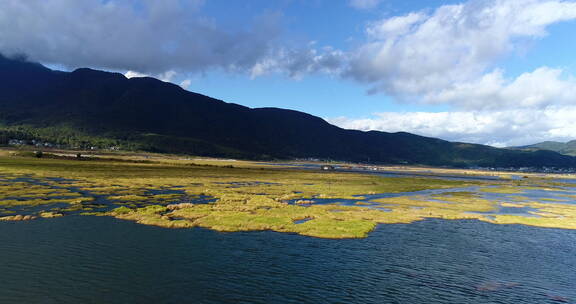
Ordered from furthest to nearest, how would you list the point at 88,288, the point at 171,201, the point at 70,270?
the point at 171,201 → the point at 70,270 → the point at 88,288

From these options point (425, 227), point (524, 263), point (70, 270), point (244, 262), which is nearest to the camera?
point (70, 270)

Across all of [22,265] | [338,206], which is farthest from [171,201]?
[22,265]

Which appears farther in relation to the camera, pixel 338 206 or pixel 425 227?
pixel 338 206

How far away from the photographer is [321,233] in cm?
4259

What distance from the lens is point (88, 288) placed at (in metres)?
24.7

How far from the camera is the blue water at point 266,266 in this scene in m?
24.9

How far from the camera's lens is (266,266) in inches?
1208

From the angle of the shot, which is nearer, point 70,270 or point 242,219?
point 70,270

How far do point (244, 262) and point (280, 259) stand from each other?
3472 millimetres

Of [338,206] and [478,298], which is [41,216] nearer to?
[338,206]

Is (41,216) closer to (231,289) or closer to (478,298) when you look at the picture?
(231,289)

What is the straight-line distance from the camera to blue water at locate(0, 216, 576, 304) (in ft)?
81.6

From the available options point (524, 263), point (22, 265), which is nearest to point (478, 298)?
point (524, 263)

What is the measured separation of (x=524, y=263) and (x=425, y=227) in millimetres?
15532
